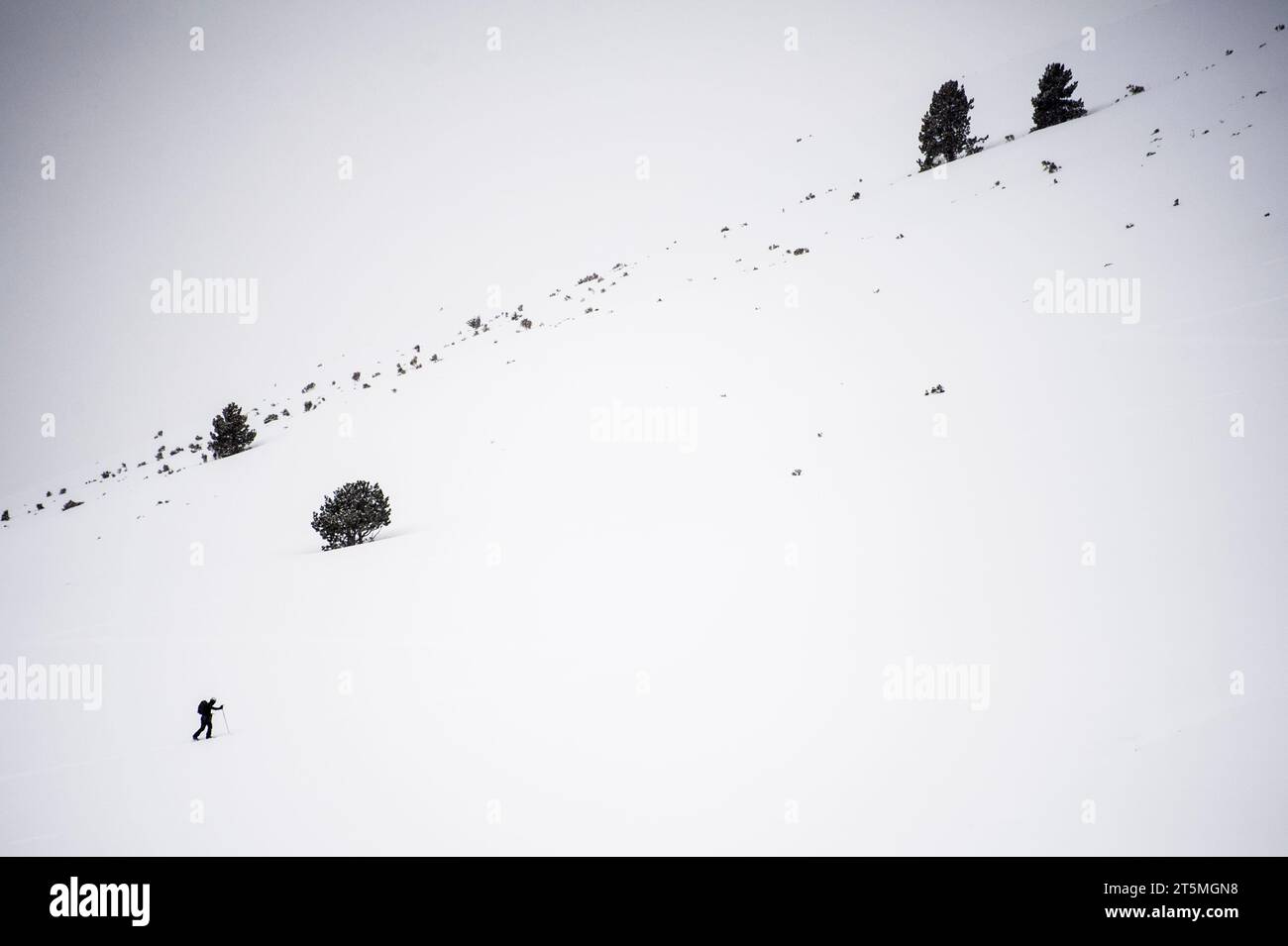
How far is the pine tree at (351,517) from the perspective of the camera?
14406 millimetres

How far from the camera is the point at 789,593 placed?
8891 millimetres

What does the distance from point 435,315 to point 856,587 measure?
173 feet

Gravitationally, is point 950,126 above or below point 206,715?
above

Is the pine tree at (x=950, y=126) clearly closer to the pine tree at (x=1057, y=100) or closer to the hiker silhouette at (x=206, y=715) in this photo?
the pine tree at (x=1057, y=100)

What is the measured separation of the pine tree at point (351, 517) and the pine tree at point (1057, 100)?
35464 mm

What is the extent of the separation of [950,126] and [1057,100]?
15.4ft

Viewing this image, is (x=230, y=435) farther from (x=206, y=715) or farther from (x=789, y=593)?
(x=789, y=593)

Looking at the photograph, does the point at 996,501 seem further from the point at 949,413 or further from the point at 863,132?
the point at 863,132

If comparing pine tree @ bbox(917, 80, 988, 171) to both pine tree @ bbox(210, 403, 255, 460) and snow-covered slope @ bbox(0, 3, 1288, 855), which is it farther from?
pine tree @ bbox(210, 403, 255, 460)

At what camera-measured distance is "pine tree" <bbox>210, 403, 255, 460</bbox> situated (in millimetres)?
24938
